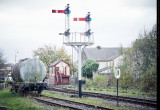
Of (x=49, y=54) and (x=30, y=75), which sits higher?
(x=49, y=54)

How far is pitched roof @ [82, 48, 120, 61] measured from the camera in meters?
45.7

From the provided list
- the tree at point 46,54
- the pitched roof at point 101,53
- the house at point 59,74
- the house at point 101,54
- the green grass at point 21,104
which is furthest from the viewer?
the tree at point 46,54

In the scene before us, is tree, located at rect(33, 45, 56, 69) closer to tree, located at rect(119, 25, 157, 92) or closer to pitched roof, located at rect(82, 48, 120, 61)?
pitched roof, located at rect(82, 48, 120, 61)

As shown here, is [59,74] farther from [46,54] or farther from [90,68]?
[46,54]

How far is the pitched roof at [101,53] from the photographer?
4572 cm

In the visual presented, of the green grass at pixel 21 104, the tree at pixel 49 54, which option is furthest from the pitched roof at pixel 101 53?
the green grass at pixel 21 104

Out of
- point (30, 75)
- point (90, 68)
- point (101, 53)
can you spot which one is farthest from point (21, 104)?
point (101, 53)

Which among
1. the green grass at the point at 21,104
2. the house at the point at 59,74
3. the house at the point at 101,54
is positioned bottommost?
the green grass at the point at 21,104

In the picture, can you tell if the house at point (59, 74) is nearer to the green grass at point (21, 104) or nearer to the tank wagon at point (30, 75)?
the tank wagon at point (30, 75)

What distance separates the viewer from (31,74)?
598 inches

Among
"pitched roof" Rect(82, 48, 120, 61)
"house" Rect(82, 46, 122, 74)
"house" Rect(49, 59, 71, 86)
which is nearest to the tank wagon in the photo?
"house" Rect(49, 59, 71, 86)

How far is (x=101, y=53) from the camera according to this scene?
47.7m

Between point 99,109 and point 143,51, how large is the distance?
46.9 ft

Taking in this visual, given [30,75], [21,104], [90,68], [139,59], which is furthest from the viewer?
[90,68]
